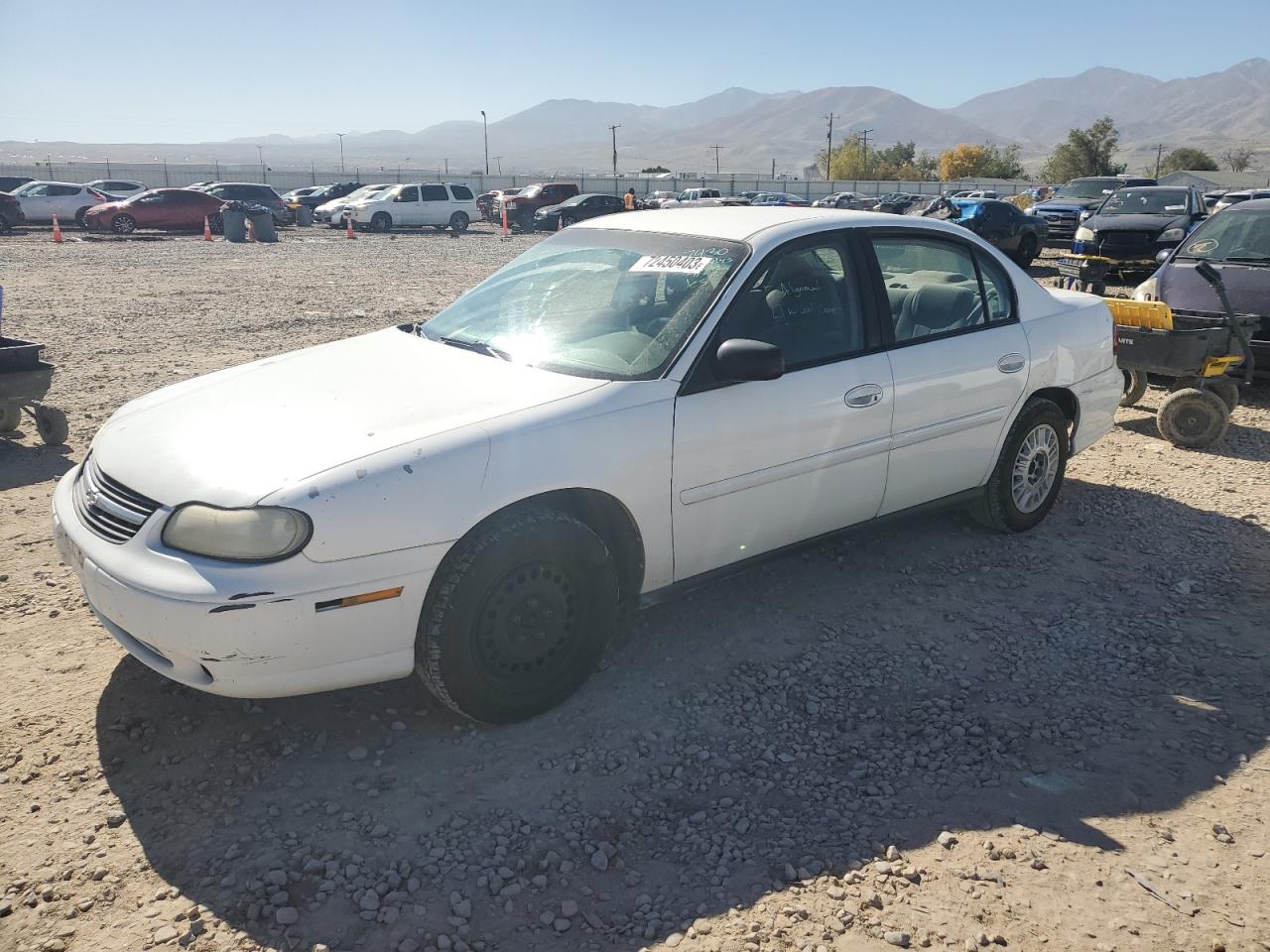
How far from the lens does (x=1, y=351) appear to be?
6309 mm

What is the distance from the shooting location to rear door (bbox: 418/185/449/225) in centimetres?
3275

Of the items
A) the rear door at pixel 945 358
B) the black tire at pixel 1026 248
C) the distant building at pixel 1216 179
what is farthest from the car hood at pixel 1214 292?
the distant building at pixel 1216 179

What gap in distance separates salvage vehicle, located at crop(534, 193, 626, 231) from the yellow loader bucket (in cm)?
2810

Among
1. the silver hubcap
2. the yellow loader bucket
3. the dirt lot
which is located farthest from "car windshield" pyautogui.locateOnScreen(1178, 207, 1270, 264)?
the silver hubcap

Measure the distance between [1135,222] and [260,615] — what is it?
57.8 feet

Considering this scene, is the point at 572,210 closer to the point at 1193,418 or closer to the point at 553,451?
the point at 1193,418

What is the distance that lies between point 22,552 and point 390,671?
2.87m

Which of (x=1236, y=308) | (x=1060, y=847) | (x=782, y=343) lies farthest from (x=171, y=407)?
(x=1236, y=308)

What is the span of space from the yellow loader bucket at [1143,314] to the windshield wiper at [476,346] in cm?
510

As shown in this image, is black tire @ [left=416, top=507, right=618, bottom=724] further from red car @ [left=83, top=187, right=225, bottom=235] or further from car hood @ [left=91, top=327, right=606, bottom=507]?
red car @ [left=83, top=187, right=225, bottom=235]

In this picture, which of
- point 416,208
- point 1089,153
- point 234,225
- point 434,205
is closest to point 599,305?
point 234,225

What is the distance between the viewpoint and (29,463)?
20.8 ft

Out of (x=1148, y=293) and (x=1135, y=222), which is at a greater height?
(x=1135, y=222)

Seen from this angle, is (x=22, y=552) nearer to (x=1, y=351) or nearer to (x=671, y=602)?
(x=1, y=351)
